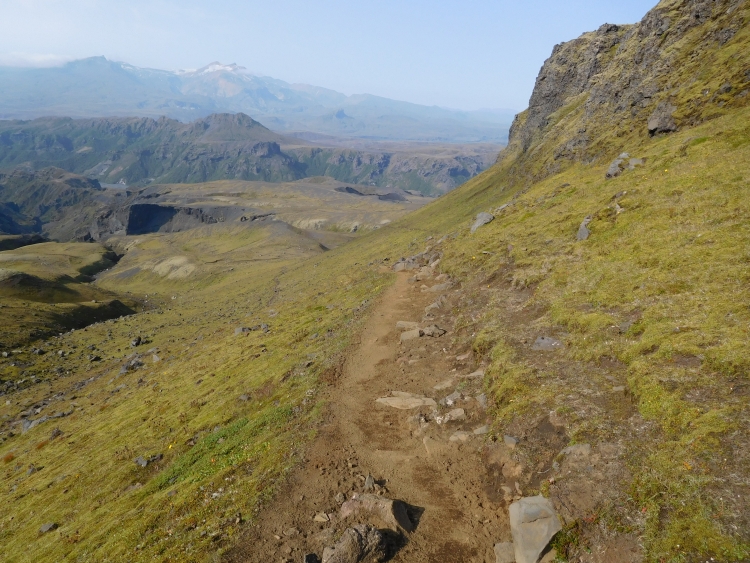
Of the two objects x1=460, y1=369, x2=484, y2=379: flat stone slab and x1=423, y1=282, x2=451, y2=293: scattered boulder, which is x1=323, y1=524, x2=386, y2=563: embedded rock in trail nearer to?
x1=460, y1=369, x2=484, y2=379: flat stone slab

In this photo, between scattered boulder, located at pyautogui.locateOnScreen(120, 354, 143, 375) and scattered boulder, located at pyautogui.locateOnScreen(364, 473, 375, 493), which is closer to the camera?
scattered boulder, located at pyautogui.locateOnScreen(364, 473, 375, 493)

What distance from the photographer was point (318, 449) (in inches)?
850

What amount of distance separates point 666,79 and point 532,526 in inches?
3137

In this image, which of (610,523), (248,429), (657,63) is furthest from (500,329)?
(657,63)

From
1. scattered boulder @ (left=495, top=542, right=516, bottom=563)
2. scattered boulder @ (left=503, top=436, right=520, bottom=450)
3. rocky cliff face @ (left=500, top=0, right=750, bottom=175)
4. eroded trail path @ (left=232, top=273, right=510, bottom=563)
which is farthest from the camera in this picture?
rocky cliff face @ (left=500, top=0, right=750, bottom=175)

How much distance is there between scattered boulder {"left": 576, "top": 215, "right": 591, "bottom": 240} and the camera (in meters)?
37.5

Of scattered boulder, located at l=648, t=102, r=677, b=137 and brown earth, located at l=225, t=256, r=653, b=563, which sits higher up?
scattered boulder, located at l=648, t=102, r=677, b=137

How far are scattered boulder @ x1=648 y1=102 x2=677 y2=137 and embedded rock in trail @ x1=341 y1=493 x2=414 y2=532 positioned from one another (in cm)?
6421

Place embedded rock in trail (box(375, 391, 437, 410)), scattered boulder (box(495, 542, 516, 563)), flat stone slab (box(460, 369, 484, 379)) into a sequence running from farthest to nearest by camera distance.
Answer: flat stone slab (box(460, 369, 484, 379)) → embedded rock in trail (box(375, 391, 437, 410)) → scattered boulder (box(495, 542, 516, 563))

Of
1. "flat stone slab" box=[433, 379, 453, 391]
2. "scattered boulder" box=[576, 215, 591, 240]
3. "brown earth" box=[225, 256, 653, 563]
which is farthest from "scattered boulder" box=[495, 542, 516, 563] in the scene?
"scattered boulder" box=[576, 215, 591, 240]

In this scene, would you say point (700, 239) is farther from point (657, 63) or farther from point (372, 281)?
point (657, 63)

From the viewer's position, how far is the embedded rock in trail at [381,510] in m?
16.2

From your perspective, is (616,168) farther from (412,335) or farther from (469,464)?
(469,464)

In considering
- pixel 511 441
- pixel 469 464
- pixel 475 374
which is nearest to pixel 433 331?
pixel 475 374
